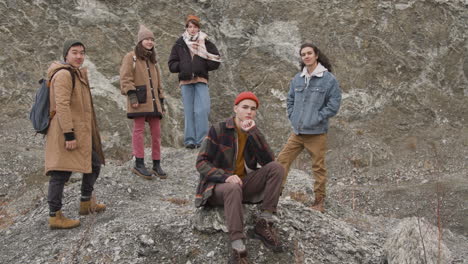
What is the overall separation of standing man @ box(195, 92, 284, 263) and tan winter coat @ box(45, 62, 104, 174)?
1789 mm

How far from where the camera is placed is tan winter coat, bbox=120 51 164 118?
6.96 metres

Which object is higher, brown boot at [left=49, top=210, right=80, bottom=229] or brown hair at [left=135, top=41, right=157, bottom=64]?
brown hair at [left=135, top=41, right=157, bottom=64]

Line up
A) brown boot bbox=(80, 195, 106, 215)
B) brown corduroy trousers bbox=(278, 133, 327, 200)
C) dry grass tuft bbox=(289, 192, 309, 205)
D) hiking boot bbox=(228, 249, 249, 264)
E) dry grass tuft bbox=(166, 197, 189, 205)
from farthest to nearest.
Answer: dry grass tuft bbox=(289, 192, 309, 205), dry grass tuft bbox=(166, 197, 189, 205), brown corduroy trousers bbox=(278, 133, 327, 200), brown boot bbox=(80, 195, 106, 215), hiking boot bbox=(228, 249, 249, 264)

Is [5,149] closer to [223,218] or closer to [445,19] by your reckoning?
[223,218]

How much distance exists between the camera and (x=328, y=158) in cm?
1135

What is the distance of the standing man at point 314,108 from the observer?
243 inches

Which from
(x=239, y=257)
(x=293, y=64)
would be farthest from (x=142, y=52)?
(x=293, y=64)

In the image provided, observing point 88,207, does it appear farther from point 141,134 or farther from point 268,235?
point 268,235

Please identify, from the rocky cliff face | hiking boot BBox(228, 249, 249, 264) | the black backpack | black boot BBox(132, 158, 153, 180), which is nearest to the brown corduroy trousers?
hiking boot BBox(228, 249, 249, 264)

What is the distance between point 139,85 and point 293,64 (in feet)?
23.4

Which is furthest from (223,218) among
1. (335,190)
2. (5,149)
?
(5,149)

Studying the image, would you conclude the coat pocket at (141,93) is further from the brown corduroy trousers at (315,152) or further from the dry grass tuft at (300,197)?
the dry grass tuft at (300,197)

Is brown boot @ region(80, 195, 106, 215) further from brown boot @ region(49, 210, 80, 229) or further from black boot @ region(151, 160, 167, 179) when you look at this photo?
black boot @ region(151, 160, 167, 179)

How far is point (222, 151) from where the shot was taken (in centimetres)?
448
